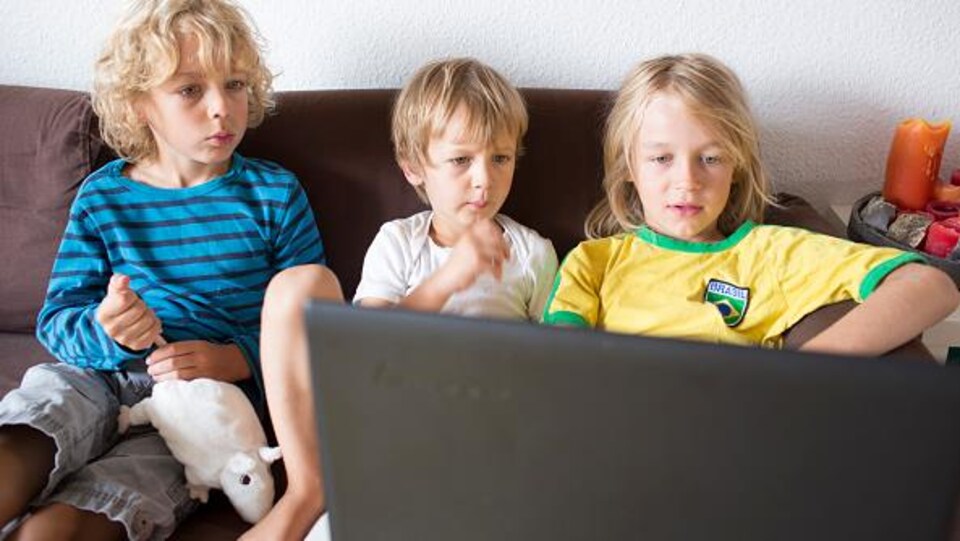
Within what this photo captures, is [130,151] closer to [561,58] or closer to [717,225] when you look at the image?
[561,58]

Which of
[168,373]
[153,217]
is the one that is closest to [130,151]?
[153,217]

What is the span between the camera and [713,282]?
135 cm

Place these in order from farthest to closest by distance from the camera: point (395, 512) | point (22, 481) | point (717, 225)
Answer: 1. point (717, 225)
2. point (22, 481)
3. point (395, 512)

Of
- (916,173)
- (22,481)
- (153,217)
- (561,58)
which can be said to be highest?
(561,58)

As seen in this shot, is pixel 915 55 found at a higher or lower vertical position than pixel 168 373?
higher

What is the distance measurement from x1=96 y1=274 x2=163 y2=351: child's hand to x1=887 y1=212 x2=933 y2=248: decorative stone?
1257 mm

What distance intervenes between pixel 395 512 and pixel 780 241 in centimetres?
93

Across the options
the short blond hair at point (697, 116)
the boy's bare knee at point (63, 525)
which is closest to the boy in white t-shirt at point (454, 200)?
the short blond hair at point (697, 116)

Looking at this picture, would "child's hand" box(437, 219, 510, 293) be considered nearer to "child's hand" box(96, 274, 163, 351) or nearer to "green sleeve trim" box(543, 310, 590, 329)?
"green sleeve trim" box(543, 310, 590, 329)

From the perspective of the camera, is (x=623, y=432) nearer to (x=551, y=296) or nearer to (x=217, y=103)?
(x=551, y=296)

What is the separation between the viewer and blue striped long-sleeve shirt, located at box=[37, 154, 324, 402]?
1.44 meters

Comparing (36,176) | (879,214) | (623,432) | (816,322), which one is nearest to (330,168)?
(36,176)

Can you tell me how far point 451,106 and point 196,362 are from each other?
1.93ft

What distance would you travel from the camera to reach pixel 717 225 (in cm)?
145
